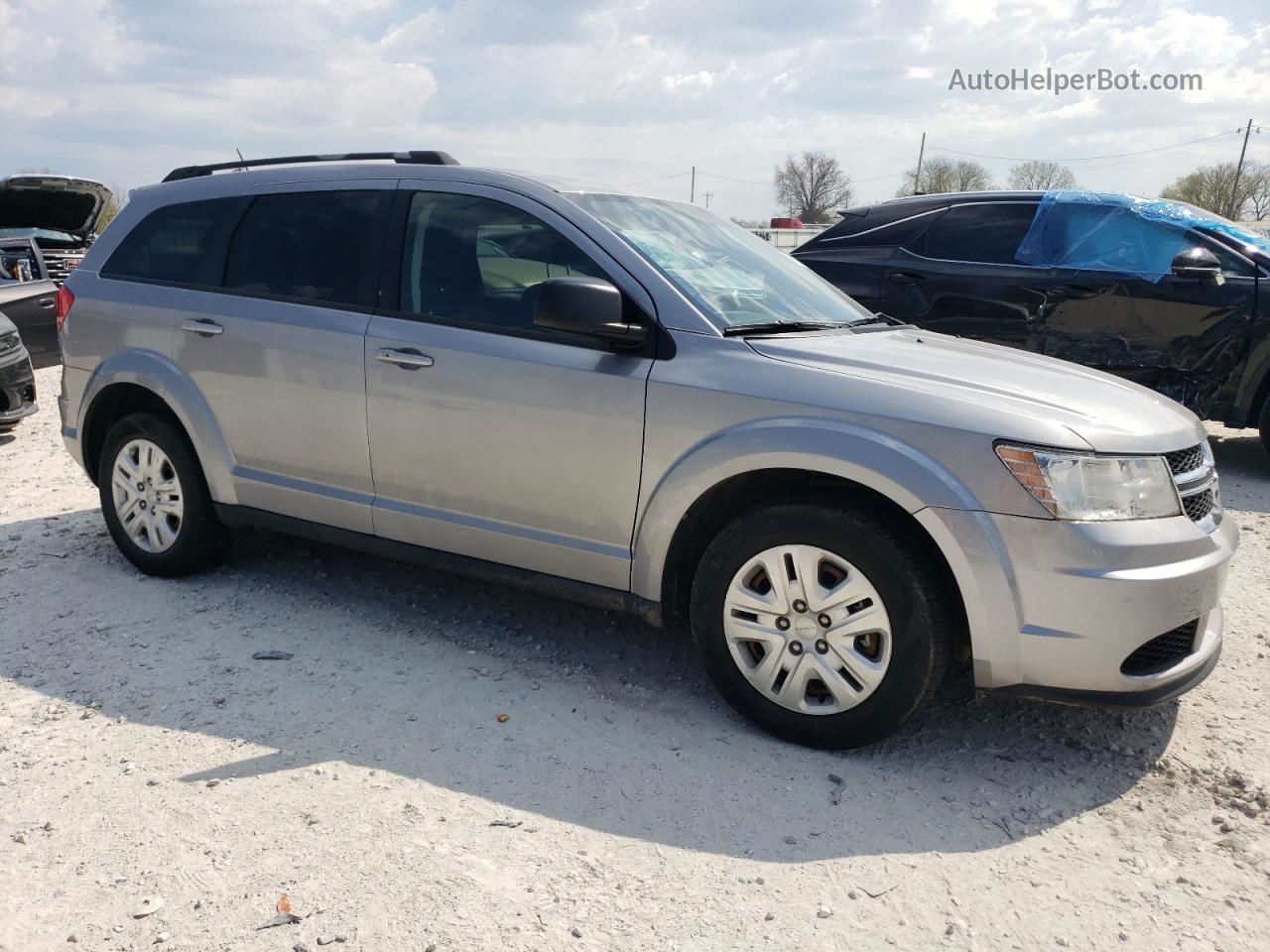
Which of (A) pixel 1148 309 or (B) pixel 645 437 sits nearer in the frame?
(B) pixel 645 437

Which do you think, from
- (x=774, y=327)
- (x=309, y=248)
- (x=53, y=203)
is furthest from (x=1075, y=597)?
(x=53, y=203)

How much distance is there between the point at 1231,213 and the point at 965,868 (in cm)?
4715

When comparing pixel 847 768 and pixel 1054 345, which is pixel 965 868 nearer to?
pixel 847 768

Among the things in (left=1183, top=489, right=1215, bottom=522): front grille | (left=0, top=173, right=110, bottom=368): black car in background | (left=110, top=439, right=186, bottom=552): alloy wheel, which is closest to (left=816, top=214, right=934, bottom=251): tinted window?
(left=1183, top=489, right=1215, bottom=522): front grille

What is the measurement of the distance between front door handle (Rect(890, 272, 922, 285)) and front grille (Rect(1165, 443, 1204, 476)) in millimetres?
4435

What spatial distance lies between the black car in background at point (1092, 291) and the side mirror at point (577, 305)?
477 cm

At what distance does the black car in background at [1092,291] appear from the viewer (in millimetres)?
6898

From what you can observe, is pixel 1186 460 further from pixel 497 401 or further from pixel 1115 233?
pixel 1115 233

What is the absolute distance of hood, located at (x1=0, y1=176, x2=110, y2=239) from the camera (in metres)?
12.6

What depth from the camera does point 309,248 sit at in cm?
433

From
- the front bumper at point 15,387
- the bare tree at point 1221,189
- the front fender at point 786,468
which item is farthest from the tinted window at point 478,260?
the bare tree at point 1221,189

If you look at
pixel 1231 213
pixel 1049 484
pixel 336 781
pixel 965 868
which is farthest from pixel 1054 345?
pixel 1231 213

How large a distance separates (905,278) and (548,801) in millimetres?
5666

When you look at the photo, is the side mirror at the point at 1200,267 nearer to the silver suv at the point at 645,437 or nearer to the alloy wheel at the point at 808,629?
the silver suv at the point at 645,437
